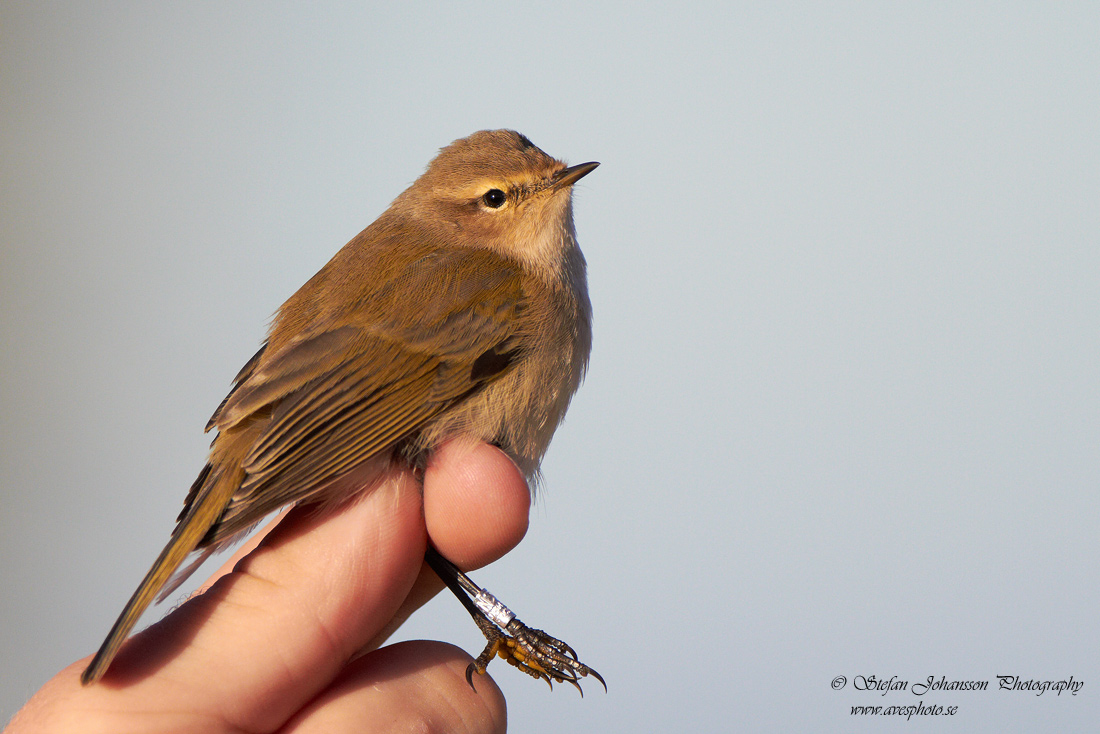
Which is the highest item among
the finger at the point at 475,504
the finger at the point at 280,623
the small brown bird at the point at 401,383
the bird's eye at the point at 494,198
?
the bird's eye at the point at 494,198

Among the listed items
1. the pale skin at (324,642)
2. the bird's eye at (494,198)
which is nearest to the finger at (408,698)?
the pale skin at (324,642)

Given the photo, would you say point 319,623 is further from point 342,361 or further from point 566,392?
point 566,392

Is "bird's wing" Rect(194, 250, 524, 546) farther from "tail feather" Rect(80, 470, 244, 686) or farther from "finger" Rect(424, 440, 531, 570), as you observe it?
"finger" Rect(424, 440, 531, 570)

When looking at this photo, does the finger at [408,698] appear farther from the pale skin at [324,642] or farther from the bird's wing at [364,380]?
the bird's wing at [364,380]

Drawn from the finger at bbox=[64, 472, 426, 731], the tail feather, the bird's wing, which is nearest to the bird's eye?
the bird's wing

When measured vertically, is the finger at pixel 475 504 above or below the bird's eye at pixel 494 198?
below

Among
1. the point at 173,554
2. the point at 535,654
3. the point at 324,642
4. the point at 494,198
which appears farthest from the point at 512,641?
the point at 494,198
